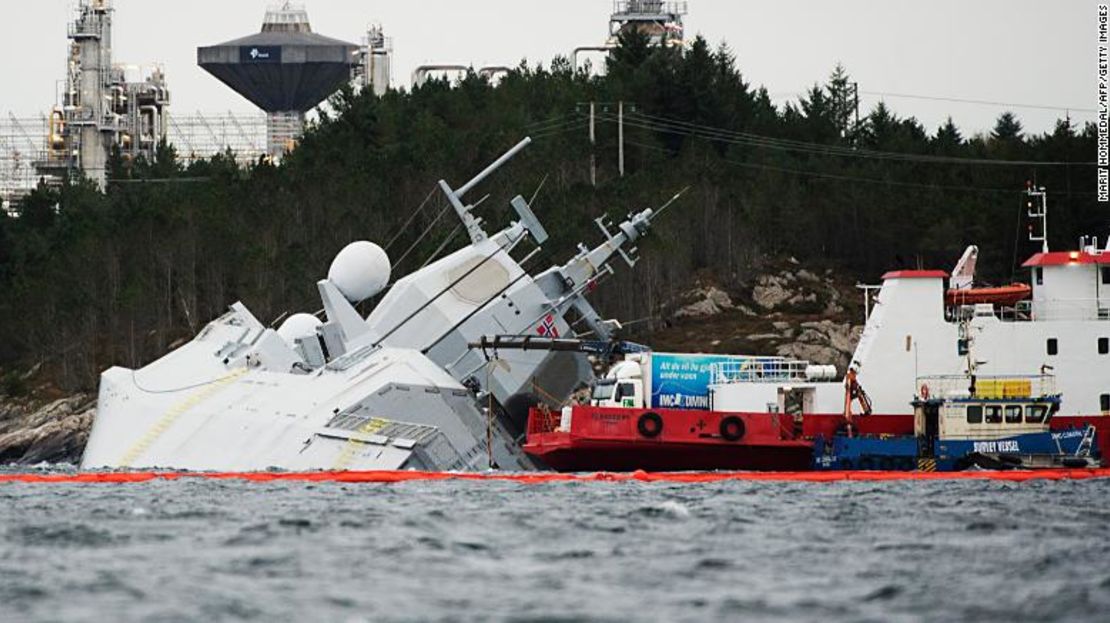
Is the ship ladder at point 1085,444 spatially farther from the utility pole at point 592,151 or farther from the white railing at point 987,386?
the utility pole at point 592,151

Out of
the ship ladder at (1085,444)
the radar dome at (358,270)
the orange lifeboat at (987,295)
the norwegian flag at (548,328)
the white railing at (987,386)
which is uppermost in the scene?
the radar dome at (358,270)

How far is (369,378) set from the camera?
5272 cm

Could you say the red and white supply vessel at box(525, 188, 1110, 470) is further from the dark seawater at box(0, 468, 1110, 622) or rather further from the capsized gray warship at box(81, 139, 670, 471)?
the dark seawater at box(0, 468, 1110, 622)

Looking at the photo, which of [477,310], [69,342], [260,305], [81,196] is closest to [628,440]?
[477,310]

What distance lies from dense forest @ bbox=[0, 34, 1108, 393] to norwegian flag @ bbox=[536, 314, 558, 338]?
79.2ft

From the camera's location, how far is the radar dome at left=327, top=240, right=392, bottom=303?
2462 inches

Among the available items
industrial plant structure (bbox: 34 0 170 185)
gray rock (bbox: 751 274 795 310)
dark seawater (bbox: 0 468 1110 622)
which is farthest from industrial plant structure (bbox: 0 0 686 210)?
dark seawater (bbox: 0 468 1110 622)

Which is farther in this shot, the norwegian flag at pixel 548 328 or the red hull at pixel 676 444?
the norwegian flag at pixel 548 328

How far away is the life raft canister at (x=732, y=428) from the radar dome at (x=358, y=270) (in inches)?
557

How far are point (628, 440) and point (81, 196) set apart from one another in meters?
81.5

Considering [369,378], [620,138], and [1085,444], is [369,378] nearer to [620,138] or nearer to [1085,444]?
[1085,444]

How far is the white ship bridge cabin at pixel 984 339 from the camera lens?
5216 cm

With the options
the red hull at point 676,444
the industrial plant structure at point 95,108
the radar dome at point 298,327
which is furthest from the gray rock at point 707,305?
the industrial plant structure at point 95,108

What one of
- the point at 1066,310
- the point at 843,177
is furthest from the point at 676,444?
the point at 843,177
